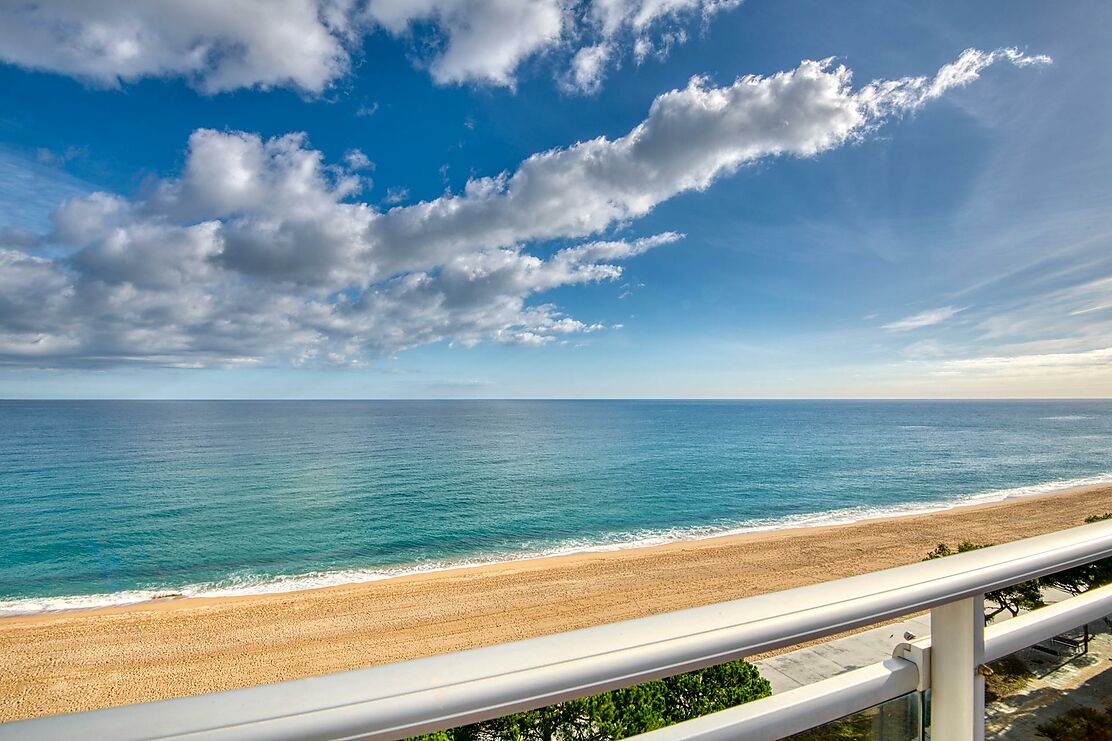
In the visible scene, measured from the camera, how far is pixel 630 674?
29.4 inches

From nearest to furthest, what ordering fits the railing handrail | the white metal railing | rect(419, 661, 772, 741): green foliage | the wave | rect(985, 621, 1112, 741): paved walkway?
the white metal railing
the railing handrail
rect(985, 621, 1112, 741): paved walkway
rect(419, 661, 772, 741): green foliage
the wave

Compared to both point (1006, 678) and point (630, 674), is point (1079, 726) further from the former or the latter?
point (630, 674)

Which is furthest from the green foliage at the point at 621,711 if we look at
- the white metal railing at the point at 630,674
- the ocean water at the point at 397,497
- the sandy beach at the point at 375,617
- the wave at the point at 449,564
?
the ocean water at the point at 397,497

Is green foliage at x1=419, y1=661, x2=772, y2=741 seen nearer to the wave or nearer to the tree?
the tree

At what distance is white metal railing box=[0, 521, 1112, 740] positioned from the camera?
1.86 feet

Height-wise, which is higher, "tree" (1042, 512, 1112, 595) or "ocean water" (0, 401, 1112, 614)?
"tree" (1042, 512, 1112, 595)

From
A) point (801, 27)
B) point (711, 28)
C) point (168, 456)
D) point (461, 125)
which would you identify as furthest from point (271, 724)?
point (168, 456)

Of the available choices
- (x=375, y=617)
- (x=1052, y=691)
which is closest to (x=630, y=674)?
(x=1052, y=691)

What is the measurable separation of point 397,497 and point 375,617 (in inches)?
651

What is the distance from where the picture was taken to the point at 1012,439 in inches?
2532

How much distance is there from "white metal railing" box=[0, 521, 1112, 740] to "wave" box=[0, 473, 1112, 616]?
19343mm

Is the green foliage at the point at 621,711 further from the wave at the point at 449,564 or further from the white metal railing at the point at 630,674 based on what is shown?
the wave at the point at 449,564

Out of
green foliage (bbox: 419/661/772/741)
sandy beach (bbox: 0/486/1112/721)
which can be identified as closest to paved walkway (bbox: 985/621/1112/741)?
green foliage (bbox: 419/661/772/741)

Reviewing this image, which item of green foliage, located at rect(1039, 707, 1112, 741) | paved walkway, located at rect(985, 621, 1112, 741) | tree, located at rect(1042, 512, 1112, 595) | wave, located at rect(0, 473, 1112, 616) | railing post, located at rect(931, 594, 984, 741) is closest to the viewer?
railing post, located at rect(931, 594, 984, 741)
